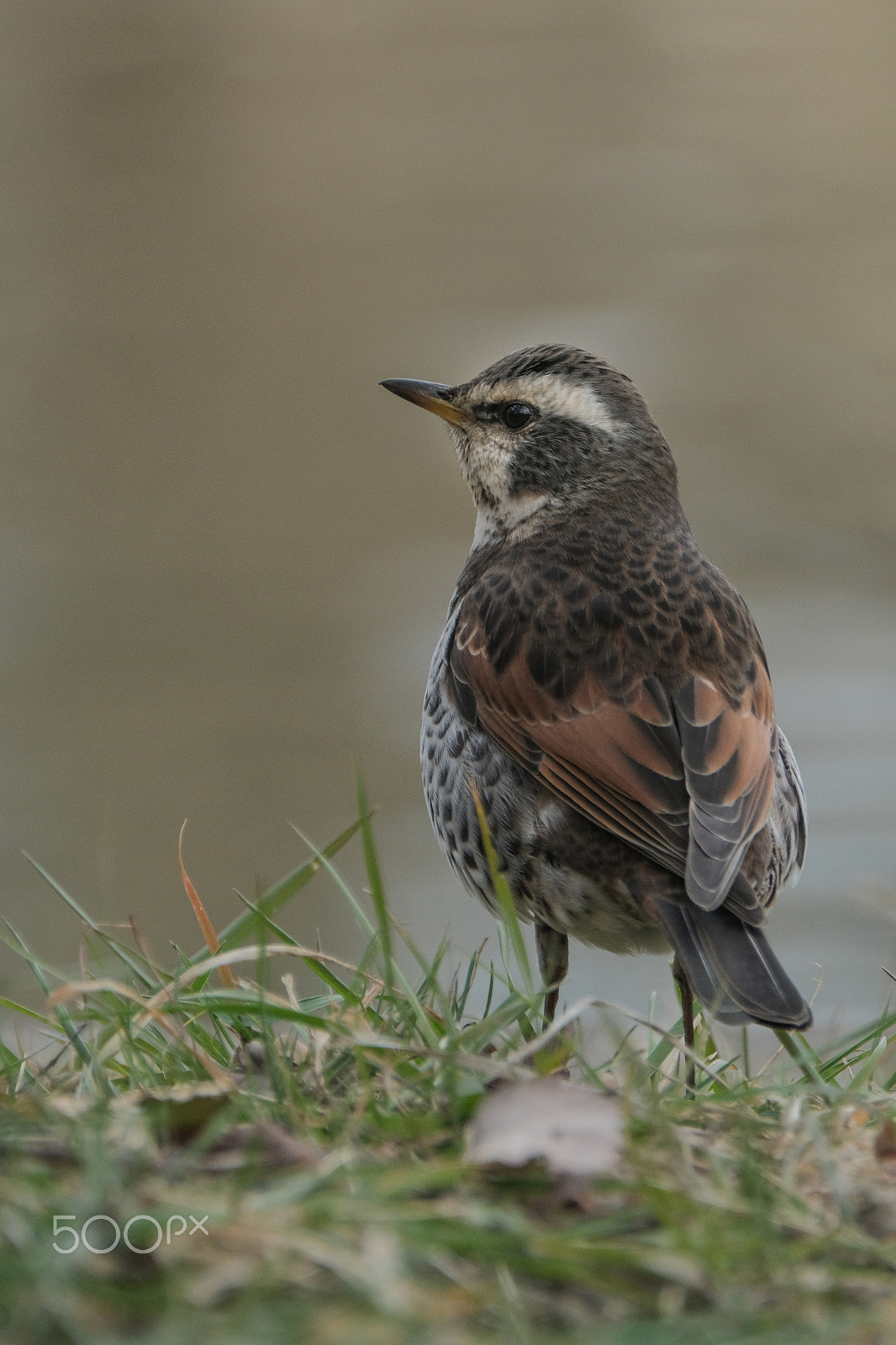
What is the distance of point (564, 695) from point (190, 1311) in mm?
2899

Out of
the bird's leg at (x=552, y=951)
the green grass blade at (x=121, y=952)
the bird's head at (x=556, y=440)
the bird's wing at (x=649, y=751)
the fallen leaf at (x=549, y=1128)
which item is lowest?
the bird's leg at (x=552, y=951)

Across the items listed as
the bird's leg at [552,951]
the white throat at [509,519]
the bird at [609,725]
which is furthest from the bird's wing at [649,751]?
the white throat at [509,519]

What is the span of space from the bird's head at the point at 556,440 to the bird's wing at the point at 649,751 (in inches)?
36.3

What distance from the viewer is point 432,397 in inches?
254

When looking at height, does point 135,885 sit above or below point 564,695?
below

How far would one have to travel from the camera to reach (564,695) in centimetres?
514

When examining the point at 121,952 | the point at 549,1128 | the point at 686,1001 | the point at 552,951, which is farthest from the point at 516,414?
the point at 549,1128

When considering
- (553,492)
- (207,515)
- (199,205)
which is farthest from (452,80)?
(553,492)

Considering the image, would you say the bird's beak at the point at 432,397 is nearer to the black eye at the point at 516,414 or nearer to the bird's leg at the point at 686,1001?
the black eye at the point at 516,414

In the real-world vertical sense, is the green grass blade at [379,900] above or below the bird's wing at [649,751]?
below

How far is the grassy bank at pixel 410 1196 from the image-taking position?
2.52 meters

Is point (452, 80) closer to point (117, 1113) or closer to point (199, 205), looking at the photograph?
point (199, 205)

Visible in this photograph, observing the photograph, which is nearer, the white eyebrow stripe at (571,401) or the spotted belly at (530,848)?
the spotted belly at (530,848)

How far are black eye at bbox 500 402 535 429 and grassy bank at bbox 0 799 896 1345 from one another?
9.25 ft
